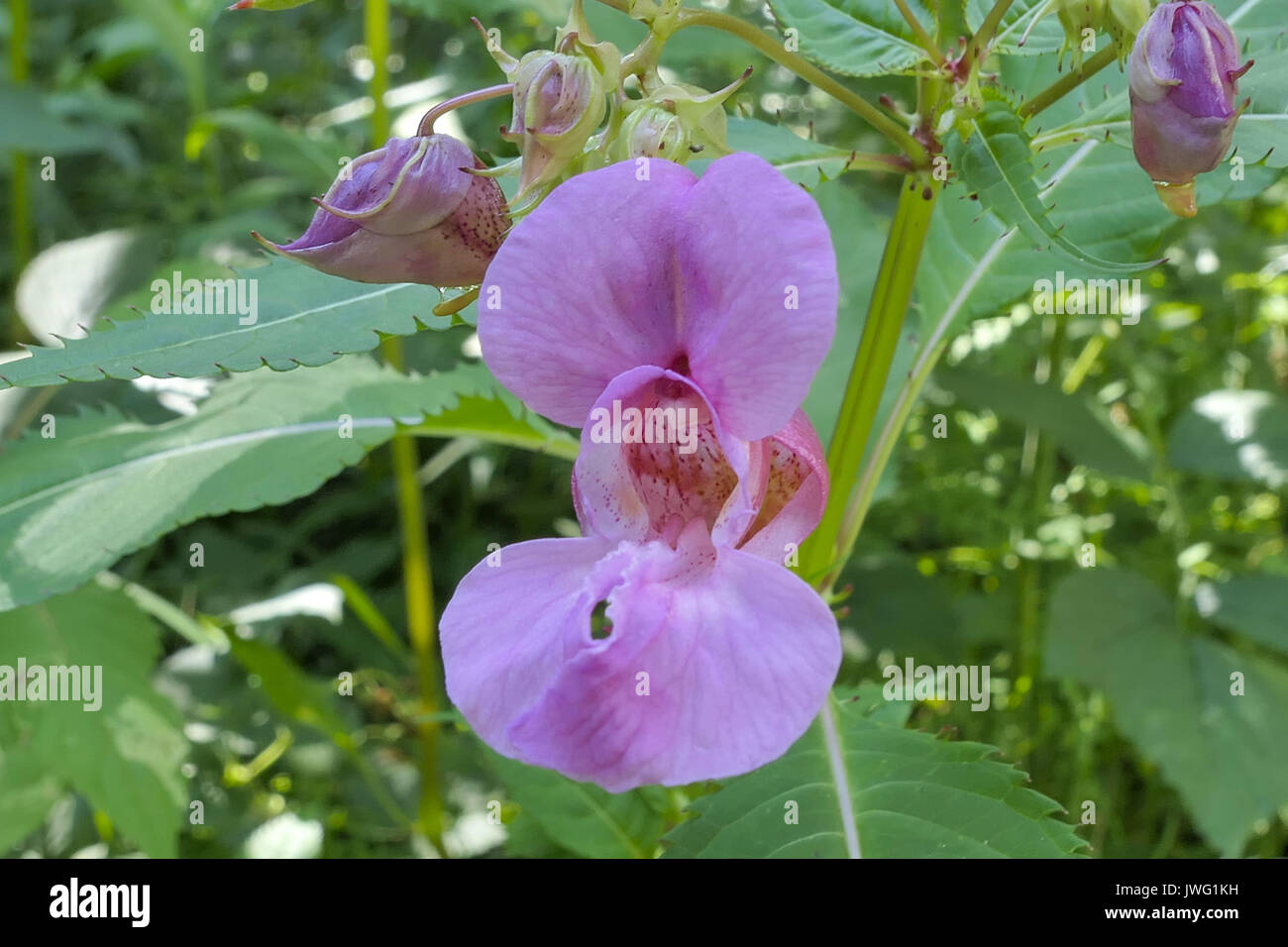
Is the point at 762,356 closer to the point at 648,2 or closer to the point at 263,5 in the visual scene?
the point at 648,2

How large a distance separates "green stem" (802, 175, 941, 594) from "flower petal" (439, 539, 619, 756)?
0.29 metres

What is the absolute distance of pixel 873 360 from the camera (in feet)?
2.56

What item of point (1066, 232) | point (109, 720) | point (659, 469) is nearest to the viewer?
point (659, 469)

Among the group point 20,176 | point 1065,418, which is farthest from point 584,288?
point 20,176

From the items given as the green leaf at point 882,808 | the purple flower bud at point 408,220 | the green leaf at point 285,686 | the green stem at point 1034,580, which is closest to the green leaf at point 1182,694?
the green stem at point 1034,580

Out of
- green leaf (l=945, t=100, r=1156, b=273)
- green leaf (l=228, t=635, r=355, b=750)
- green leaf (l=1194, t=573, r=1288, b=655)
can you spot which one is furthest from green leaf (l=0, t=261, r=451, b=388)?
green leaf (l=1194, t=573, r=1288, b=655)

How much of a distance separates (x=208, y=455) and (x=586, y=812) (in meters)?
0.45

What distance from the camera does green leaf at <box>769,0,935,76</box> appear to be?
713 mm

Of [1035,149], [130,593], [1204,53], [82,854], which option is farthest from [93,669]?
[1204,53]

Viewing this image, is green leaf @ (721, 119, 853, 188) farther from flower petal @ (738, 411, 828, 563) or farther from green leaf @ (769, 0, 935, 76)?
flower petal @ (738, 411, 828, 563)

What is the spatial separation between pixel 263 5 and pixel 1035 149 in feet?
1.50

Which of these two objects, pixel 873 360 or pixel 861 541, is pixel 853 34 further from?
pixel 861 541

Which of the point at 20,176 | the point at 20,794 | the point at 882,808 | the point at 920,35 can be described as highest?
the point at 20,176

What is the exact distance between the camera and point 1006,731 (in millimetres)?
1563
